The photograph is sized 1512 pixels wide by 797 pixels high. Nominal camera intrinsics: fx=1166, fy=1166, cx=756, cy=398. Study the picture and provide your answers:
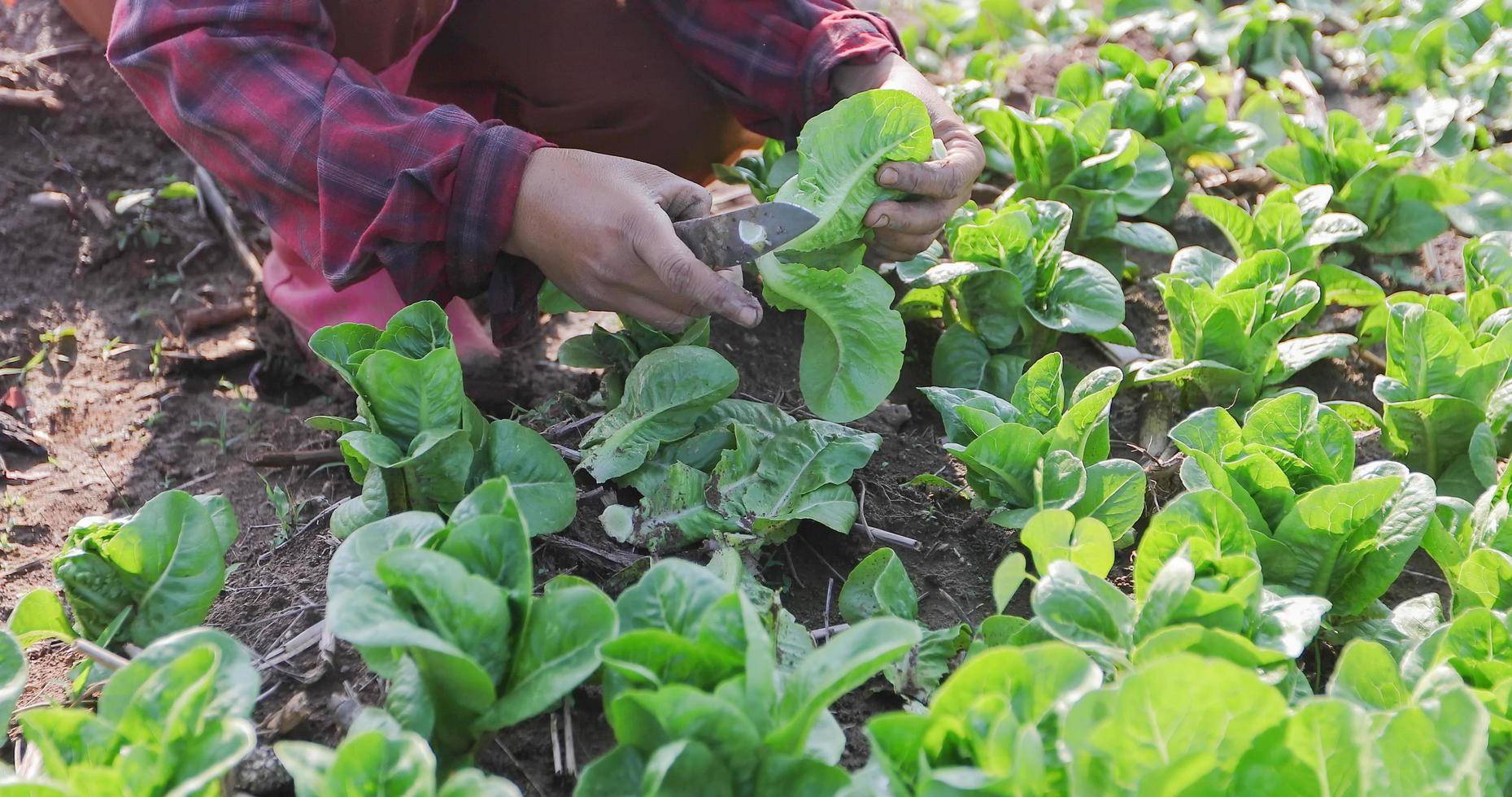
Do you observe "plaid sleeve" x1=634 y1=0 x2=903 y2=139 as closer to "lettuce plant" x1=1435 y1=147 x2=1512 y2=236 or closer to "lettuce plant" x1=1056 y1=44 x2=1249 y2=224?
"lettuce plant" x1=1056 y1=44 x2=1249 y2=224

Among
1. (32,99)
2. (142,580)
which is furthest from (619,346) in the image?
(32,99)

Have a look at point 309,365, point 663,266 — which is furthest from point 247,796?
point 309,365

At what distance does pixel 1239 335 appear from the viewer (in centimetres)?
209

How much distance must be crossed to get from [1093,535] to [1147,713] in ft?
1.30

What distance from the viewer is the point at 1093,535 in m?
1.48

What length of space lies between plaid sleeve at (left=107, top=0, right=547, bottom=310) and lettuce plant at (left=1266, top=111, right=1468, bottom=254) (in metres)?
1.93

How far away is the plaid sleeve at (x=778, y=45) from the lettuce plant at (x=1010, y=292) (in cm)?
42

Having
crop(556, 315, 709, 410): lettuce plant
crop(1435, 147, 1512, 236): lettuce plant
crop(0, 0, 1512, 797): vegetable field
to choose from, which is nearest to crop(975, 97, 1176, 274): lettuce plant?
crop(0, 0, 1512, 797): vegetable field

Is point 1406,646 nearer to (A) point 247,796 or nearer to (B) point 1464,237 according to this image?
(A) point 247,796

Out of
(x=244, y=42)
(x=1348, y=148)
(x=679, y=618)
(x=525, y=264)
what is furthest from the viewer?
(x=1348, y=148)

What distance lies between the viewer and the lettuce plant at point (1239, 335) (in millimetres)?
2084

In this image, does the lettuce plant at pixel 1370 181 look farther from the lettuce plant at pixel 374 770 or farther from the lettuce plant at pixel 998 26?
the lettuce plant at pixel 374 770

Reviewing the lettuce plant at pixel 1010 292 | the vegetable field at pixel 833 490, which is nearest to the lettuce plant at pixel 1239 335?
the vegetable field at pixel 833 490

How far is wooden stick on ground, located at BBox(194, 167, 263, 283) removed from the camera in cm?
289
